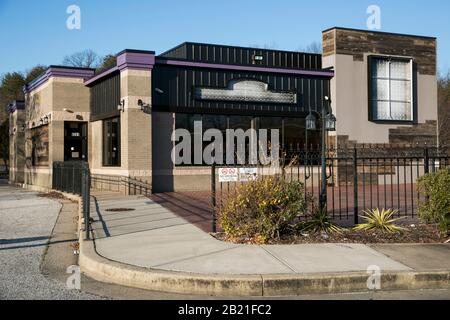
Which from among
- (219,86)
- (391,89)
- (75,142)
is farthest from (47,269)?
(391,89)

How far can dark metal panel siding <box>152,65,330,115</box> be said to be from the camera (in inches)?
733

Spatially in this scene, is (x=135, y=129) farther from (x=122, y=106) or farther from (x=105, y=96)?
(x=105, y=96)

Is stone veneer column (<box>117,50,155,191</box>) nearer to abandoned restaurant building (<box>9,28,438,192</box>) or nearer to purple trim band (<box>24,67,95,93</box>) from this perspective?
abandoned restaurant building (<box>9,28,438,192</box>)

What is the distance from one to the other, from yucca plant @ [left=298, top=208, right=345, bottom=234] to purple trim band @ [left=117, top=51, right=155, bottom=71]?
1060 cm

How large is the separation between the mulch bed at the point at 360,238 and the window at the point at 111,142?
11.0m

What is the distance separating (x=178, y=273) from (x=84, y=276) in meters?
1.54

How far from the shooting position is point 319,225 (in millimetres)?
9344

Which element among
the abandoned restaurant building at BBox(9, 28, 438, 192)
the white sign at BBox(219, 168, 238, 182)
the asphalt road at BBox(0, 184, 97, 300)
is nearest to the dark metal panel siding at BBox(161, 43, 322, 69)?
the abandoned restaurant building at BBox(9, 28, 438, 192)

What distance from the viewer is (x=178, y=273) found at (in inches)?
254

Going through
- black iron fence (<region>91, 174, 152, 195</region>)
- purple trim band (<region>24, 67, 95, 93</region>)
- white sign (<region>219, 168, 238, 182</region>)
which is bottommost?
black iron fence (<region>91, 174, 152, 195</region>)

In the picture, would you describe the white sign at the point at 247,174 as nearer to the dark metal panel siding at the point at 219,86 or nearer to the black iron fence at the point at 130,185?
the black iron fence at the point at 130,185

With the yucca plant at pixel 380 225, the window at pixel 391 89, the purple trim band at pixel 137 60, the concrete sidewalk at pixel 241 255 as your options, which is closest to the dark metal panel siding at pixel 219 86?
the purple trim band at pixel 137 60

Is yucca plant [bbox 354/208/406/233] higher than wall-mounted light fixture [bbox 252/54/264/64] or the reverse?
the reverse
